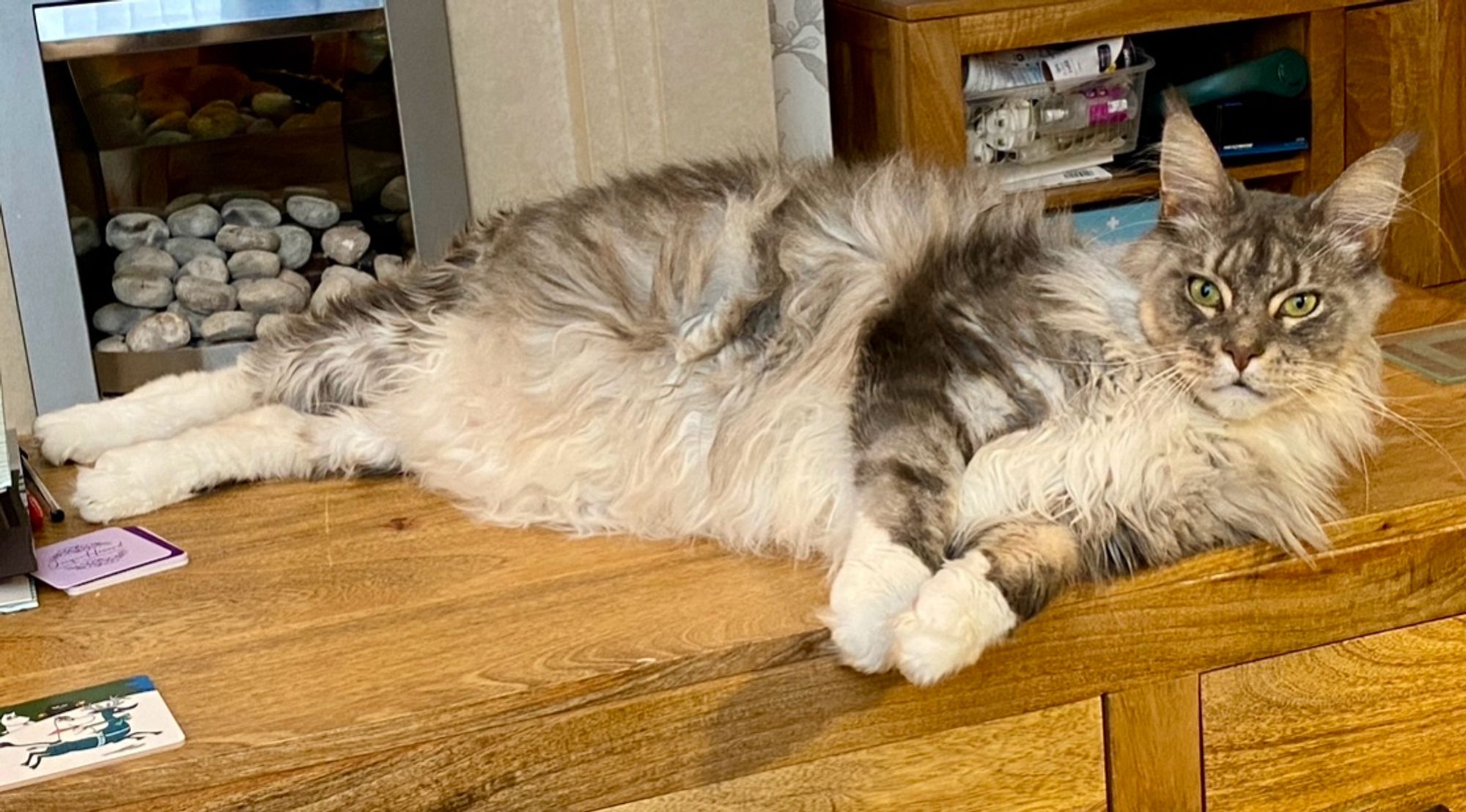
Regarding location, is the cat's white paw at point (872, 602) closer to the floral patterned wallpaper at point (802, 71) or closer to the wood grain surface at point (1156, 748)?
the wood grain surface at point (1156, 748)

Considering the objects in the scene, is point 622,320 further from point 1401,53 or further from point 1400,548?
point 1401,53

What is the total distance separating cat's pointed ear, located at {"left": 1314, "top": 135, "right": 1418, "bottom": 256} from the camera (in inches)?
53.3

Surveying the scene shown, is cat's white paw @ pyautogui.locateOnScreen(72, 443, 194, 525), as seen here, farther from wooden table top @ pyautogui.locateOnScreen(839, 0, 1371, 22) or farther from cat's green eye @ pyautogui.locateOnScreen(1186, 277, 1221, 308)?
wooden table top @ pyautogui.locateOnScreen(839, 0, 1371, 22)

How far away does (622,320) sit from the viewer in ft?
5.50

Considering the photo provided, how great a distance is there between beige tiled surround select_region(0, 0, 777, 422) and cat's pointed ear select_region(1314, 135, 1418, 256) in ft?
4.66

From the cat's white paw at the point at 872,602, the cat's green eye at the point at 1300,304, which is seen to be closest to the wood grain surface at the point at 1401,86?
the cat's green eye at the point at 1300,304

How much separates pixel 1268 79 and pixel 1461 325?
Result: 1335 mm

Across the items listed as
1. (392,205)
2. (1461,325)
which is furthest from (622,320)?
(392,205)

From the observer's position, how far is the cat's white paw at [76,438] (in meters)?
1.81

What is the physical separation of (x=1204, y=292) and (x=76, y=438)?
1.28m

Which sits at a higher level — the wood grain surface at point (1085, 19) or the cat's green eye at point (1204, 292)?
the wood grain surface at point (1085, 19)

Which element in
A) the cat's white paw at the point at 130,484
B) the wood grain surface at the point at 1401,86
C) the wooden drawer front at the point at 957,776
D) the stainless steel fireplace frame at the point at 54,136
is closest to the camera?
the wooden drawer front at the point at 957,776

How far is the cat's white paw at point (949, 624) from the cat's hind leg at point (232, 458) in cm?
78

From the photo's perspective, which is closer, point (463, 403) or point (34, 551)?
point (34, 551)
